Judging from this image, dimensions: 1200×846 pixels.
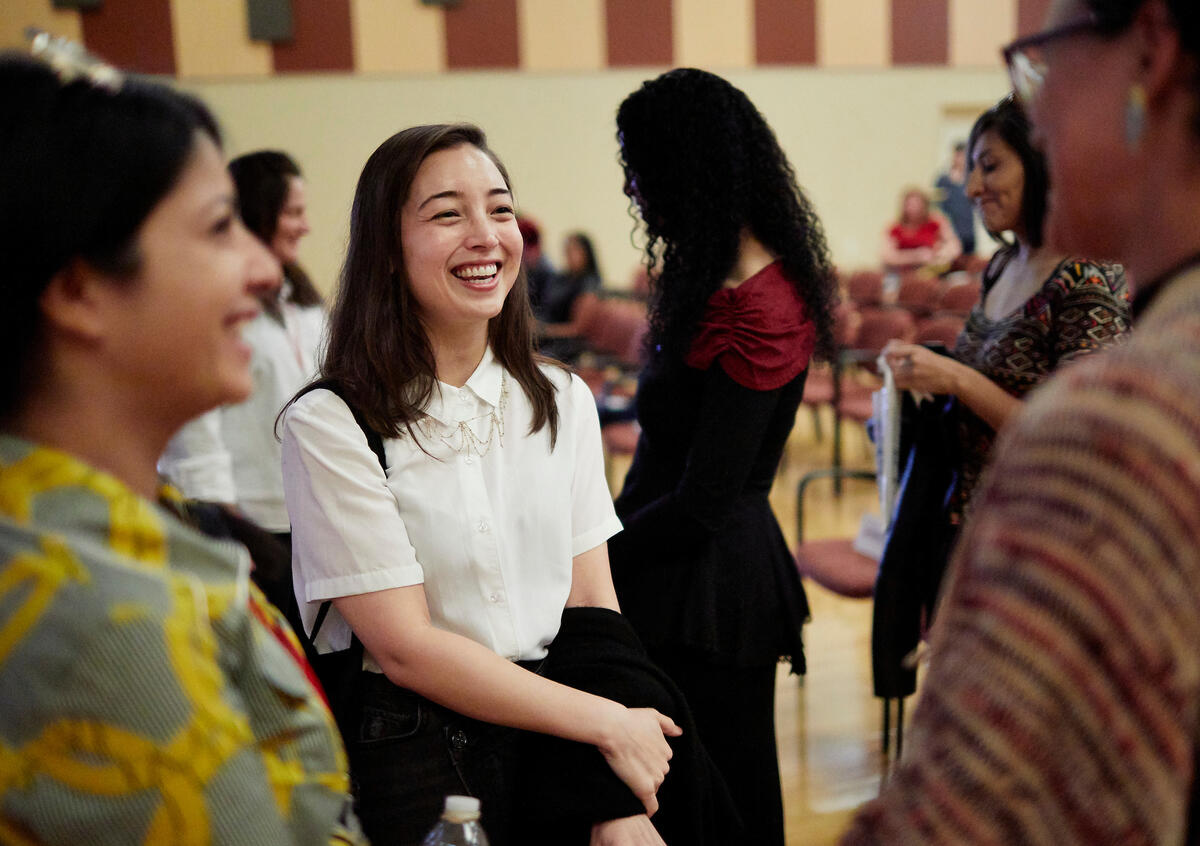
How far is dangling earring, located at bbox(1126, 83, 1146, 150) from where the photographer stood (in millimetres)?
693

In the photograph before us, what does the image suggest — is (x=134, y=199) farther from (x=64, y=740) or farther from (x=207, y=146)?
(x=64, y=740)

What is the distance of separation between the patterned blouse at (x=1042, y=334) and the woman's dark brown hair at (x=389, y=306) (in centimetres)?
106

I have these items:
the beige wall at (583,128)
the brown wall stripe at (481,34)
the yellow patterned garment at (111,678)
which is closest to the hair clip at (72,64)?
the yellow patterned garment at (111,678)

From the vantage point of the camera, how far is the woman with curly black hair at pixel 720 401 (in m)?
1.92

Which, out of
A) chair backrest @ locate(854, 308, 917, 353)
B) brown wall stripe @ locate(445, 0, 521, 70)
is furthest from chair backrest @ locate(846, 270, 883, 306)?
brown wall stripe @ locate(445, 0, 521, 70)

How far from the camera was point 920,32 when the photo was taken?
451 inches

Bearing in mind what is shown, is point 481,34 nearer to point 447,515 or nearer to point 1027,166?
point 1027,166

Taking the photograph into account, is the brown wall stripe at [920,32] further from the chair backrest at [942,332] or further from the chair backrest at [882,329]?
the chair backrest at [942,332]

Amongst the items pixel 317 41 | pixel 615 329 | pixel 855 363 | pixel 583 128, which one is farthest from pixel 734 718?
pixel 583 128

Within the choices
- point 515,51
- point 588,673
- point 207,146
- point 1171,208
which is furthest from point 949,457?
point 515,51

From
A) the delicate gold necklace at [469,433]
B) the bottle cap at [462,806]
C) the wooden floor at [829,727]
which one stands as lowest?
the wooden floor at [829,727]

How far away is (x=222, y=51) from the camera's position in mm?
9633

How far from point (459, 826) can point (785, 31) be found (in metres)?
11.2

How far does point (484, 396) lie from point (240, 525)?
1.67 ft
